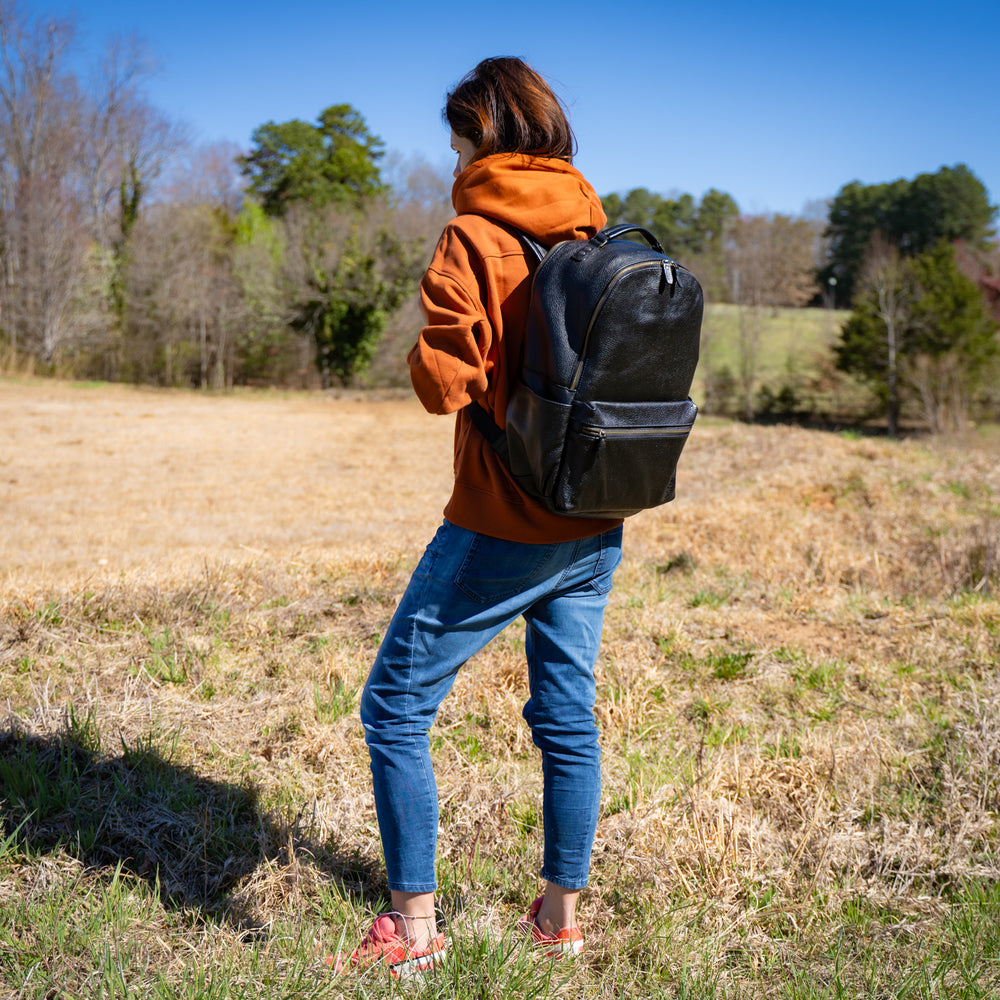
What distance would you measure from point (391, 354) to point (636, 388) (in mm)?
28466

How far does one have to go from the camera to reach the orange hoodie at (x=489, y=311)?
1.61m

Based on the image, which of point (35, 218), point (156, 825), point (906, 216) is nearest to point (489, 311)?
point (156, 825)

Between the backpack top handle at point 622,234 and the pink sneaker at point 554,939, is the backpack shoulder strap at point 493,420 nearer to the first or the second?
the backpack top handle at point 622,234

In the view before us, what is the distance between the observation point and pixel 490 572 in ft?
5.80

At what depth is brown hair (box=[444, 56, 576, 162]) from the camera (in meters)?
1.78

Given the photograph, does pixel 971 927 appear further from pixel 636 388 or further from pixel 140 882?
pixel 140 882

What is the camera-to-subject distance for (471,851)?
239 cm

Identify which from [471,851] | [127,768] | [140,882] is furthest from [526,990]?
[127,768]

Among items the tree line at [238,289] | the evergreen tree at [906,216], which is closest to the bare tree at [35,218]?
the tree line at [238,289]

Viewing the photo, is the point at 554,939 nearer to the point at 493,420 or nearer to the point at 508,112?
the point at 493,420

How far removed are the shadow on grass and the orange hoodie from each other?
1.13 metres

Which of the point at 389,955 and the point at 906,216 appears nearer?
the point at 389,955

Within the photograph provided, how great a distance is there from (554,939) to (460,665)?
2.28 ft

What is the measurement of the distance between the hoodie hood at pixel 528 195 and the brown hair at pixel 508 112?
36mm
